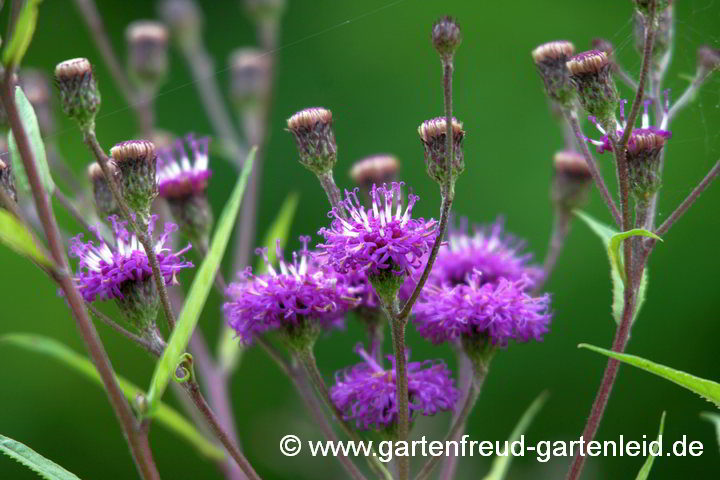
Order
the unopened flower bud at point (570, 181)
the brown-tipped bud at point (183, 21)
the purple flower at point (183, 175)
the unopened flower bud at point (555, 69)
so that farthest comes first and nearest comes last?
the brown-tipped bud at point (183, 21) → the unopened flower bud at point (570, 181) → the purple flower at point (183, 175) → the unopened flower bud at point (555, 69)

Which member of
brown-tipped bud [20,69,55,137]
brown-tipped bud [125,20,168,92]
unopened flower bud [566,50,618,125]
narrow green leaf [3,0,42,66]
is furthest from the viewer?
brown-tipped bud [125,20,168,92]

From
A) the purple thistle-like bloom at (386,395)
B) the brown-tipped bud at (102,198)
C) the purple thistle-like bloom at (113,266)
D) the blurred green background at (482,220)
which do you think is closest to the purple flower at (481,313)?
the purple thistle-like bloom at (386,395)

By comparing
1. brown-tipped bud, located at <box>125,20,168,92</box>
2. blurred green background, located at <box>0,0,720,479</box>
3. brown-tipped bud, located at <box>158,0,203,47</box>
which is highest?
brown-tipped bud, located at <box>158,0,203,47</box>

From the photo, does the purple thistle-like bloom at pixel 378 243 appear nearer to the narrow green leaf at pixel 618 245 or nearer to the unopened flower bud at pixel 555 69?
the narrow green leaf at pixel 618 245

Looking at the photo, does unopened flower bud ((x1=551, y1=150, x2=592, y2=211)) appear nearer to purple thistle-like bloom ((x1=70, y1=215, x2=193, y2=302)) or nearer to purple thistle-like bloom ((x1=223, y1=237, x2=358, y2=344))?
purple thistle-like bloom ((x1=223, y1=237, x2=358, y2=344))

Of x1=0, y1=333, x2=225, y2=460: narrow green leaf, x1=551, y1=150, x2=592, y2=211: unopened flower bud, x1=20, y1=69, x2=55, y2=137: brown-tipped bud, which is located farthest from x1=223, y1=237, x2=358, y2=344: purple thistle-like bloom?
x1=20, y1=69, x2=55, y2=137: brown-tipped bud

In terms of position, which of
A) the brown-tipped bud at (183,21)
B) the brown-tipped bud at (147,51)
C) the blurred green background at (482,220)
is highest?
the brown-tipped bud at (183,21)

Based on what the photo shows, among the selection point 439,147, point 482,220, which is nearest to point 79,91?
point 439,147
